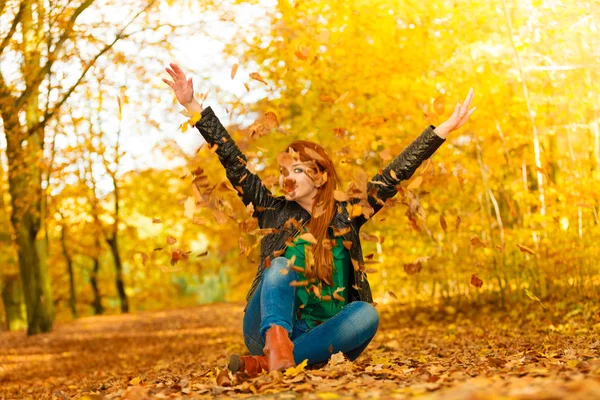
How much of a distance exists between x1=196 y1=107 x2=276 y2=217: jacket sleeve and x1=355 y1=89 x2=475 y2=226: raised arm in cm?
52

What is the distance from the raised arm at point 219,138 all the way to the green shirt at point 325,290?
36 centimetres

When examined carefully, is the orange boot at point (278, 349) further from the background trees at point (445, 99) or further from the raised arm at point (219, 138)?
the background trees at point (445, 99)

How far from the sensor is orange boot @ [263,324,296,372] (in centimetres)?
323

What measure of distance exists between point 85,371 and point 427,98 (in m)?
4.30

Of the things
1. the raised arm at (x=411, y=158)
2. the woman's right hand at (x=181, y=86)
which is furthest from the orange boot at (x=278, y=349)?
the woman's right hand at (x=181, y=86)

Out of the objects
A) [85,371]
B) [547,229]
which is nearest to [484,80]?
[547,229]

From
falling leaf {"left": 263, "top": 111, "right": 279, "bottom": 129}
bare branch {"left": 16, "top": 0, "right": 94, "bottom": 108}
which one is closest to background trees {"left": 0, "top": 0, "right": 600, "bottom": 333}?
bare branch {"left": 16, "top": 0, "right": 94, "bottom": 108}

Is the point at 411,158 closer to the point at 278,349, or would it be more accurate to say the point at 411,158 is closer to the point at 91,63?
the point at 278,349

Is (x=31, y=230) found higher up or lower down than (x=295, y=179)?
higher up

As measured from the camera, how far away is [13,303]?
1712 cm

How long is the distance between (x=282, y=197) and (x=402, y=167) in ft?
2.10

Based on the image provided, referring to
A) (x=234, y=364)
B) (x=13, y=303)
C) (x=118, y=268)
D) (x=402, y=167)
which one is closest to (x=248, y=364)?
(x=234, y=364)

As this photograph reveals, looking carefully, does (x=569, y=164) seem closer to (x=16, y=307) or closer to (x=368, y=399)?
(x=368, y=399)

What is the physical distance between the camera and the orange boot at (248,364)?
323 cm
